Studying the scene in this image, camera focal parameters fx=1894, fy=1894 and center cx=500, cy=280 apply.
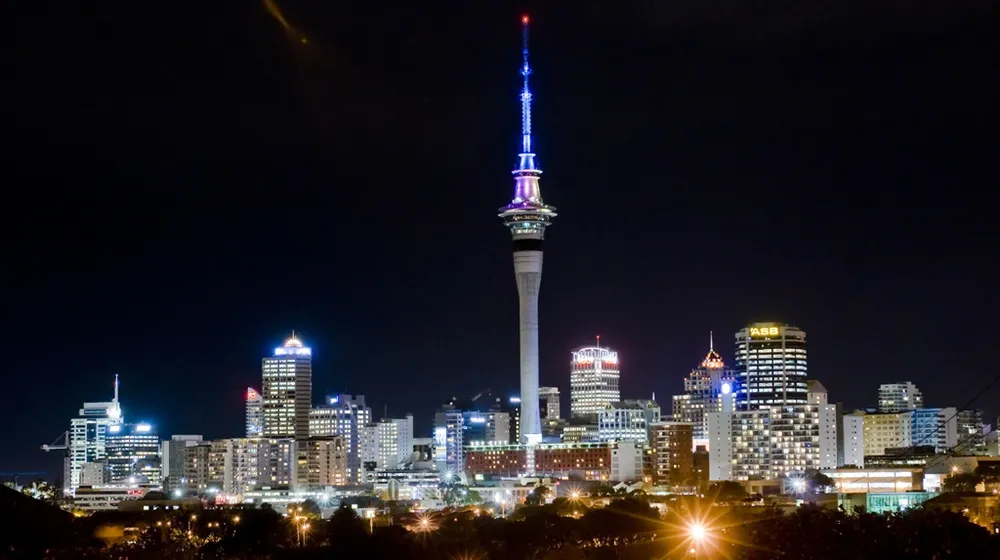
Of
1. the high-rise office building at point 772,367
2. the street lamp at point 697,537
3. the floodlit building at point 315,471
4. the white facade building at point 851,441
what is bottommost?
the street lamp at point 697,537

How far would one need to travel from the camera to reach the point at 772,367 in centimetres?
18500

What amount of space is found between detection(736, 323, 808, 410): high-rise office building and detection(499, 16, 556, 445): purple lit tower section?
21.8 meters

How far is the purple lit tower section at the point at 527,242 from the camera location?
576ft

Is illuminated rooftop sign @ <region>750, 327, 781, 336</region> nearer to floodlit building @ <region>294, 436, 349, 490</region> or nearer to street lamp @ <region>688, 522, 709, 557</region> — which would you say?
floodlit building @ <region>294, 436, 349, 490</region>

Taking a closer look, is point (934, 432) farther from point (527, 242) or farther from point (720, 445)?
point (527, 242)

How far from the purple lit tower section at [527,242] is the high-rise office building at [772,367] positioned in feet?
71.4

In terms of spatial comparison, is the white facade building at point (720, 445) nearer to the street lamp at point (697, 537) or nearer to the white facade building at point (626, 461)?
the white facade building at point (626, 461)

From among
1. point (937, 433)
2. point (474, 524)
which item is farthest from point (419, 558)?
point (937, 433)

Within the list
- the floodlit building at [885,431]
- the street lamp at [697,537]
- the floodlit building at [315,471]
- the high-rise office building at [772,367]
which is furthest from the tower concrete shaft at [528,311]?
the street lamp at [697,537]

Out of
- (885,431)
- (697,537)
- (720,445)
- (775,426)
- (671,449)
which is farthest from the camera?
(885,431)

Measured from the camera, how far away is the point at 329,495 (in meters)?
175

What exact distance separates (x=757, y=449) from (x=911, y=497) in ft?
173

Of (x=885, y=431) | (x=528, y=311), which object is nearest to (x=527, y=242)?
(x=528, y=311)

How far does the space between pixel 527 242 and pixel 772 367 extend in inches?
1096
